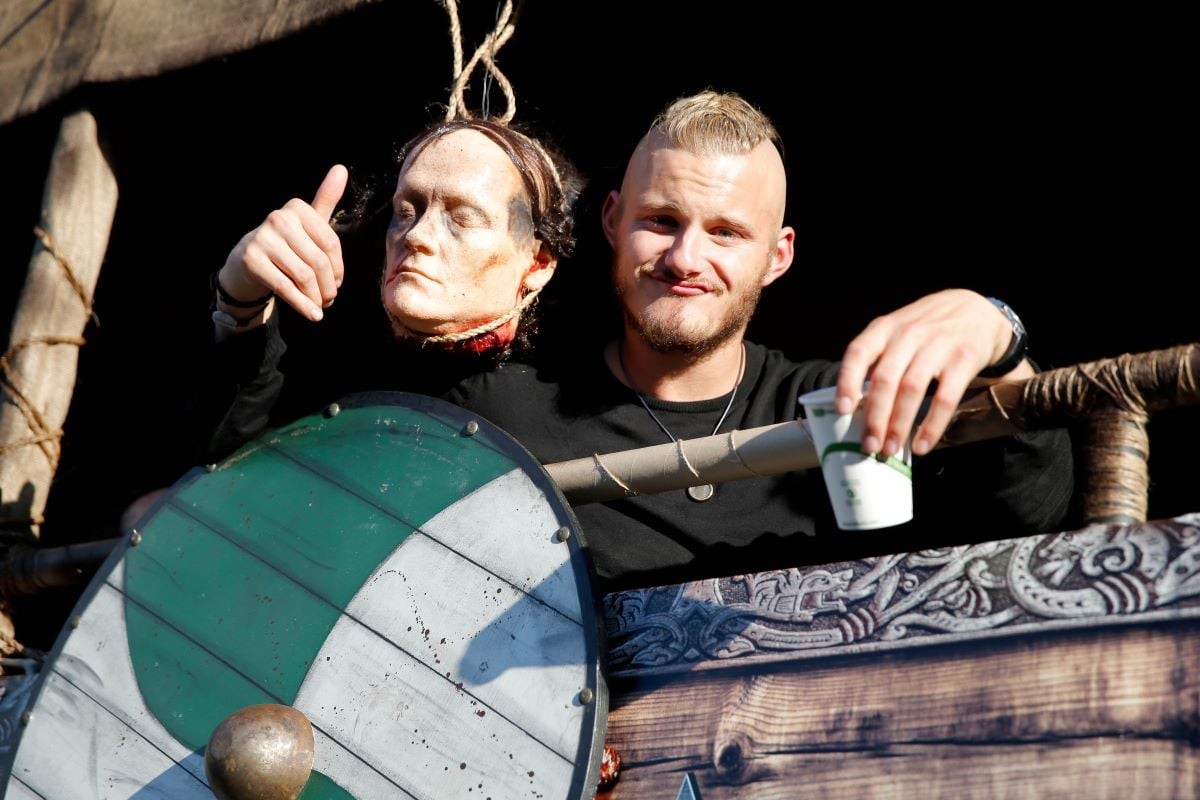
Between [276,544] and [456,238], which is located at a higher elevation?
[456,238]

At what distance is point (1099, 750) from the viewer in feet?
3.89

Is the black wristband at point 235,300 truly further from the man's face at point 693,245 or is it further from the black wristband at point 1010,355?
the black wristband at point 1010,355

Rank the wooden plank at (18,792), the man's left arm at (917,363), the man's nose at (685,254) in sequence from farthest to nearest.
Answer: the man's nose at (685,254)
the wooden plank at (18,792)
the man's left arm at (917,363)

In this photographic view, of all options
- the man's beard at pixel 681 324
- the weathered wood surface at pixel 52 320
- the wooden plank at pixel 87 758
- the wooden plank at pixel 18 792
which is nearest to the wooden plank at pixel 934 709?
the wooden plank at pixel 87 758

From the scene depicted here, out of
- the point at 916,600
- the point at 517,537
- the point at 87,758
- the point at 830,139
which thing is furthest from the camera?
the point at 830,139

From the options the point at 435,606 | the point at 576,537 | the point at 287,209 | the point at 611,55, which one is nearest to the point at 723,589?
the point at 576,537

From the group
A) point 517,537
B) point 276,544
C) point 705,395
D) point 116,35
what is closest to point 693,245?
point 705,395

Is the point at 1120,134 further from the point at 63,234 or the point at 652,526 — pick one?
the point at 63,234

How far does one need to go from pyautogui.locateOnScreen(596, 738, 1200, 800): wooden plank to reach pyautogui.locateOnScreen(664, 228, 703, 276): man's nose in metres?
0.88

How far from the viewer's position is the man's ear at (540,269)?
2281 millimetres

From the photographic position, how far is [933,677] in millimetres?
1303

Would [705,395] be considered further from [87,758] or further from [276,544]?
[87,758]

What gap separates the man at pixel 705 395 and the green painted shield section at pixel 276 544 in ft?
0.91

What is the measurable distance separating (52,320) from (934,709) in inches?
78.4
